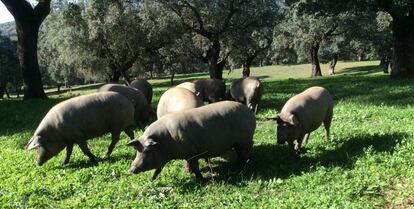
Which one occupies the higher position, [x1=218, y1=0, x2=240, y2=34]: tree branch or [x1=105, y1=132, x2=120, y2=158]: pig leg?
[x1=218, y1=0, x2=240, y2=34]: tree branch

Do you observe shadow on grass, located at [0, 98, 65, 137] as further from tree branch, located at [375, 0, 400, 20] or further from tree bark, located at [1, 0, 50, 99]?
tree branch, located at [375, 0, 400, 20]

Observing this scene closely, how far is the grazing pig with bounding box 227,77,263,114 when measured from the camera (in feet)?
49.7

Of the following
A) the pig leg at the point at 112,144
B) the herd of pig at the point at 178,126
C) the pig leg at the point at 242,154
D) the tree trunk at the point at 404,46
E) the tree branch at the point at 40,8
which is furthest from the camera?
the tree trunk at the point at 404,46

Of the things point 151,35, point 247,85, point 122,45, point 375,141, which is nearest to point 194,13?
point 151,35

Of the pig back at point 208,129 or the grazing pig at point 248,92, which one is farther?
the grazing pig at point 248,92

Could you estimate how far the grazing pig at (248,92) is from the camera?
49.7ft

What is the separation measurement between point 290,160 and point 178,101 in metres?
2.75

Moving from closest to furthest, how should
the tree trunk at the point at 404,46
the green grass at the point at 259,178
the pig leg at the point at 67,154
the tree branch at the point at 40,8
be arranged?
1. the green grass at the point at 259,178
2. the pig leg at the point at 67,154
3. the tree branch at the point at 40,8
4. the tree trunk at the point at 404,46

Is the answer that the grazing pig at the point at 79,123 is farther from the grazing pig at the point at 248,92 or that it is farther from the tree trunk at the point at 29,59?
the tree trunk at the point at 29,59

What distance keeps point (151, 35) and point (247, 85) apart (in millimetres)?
17915

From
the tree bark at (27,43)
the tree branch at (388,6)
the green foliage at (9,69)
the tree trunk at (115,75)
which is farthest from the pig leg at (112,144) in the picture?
the green foliage at (9,69)

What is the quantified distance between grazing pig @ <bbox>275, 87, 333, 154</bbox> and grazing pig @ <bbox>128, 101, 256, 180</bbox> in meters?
0.79

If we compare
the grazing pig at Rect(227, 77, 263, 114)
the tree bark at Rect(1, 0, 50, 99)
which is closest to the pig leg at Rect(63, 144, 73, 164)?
the grazing pig at Rect(227, 77, 263, 114)

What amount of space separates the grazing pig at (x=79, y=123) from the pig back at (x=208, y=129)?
227 centimetres
